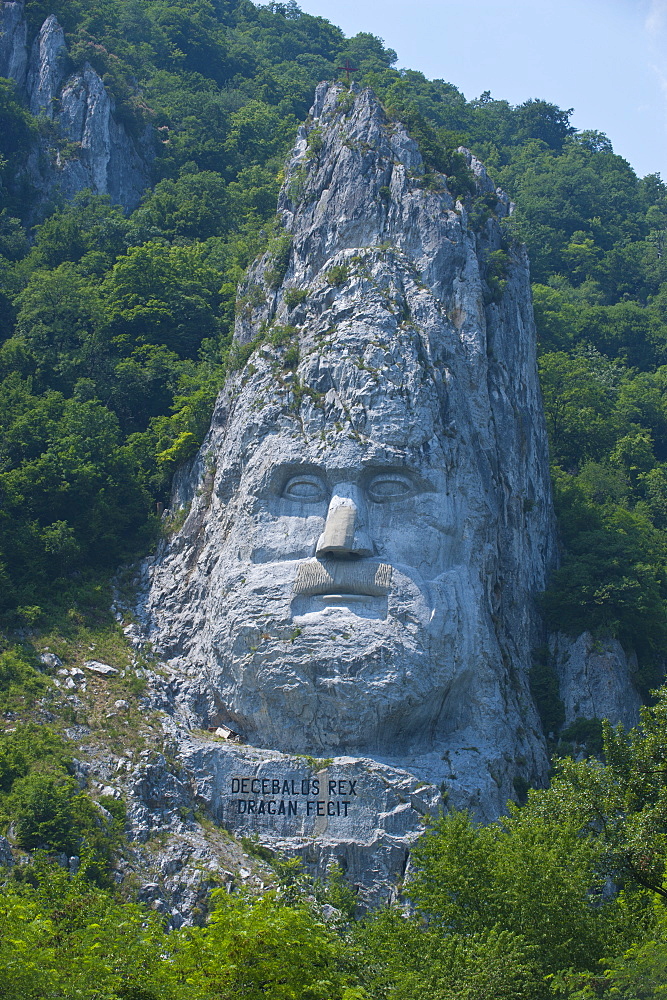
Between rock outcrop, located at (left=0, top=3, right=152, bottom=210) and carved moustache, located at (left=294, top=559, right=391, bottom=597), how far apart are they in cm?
2509

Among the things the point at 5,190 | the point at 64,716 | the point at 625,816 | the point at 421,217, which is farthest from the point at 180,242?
the point at 625,816

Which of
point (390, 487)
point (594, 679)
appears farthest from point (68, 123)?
point (594, 679)

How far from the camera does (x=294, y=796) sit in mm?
25078

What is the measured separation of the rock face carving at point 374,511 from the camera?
84.8ft

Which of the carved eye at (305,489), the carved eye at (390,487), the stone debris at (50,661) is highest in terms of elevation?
the carved eye at (390,487)

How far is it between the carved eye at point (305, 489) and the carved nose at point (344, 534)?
2.57 ft

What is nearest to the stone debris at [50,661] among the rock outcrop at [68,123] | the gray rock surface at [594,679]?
the gray rock surface at [594,679]

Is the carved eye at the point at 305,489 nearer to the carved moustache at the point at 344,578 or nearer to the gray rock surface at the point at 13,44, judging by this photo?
the carved moustache at the point at 344,578

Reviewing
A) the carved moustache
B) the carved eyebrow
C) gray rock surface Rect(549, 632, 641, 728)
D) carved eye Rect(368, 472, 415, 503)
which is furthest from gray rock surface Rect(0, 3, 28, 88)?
gray rock surface Rect(549, 632, 641, 728)

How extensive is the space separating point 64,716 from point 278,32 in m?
55.0

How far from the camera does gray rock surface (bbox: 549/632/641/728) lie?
97.0ft

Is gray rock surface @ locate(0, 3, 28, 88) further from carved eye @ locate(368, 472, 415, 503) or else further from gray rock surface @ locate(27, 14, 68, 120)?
carved eye @ locate(368, 472, 415, 503)

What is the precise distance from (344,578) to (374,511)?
1.72 meters

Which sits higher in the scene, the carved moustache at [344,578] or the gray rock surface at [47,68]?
the gray rock surface at [47,68]
